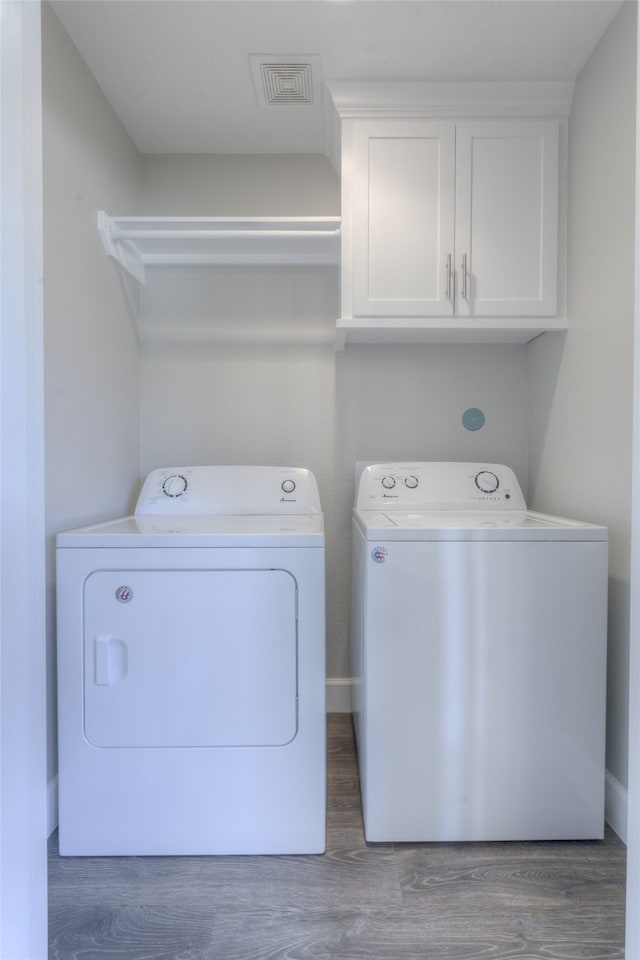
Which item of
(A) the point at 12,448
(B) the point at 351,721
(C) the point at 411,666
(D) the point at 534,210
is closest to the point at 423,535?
(C) the point at 411,666

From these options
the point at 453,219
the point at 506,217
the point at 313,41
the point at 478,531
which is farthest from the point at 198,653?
the point at 313,41

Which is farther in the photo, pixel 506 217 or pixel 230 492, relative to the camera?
pixel 230 492

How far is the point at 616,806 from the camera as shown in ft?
4.42

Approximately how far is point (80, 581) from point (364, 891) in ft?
3.31

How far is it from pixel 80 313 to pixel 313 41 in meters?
1.07

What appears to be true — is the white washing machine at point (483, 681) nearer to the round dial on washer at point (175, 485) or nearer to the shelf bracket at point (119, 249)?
the round dial on washer at point (175, 485)

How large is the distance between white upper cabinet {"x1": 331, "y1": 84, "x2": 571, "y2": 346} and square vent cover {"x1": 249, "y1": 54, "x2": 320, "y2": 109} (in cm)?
11

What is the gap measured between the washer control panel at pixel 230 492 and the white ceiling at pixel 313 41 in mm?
1294

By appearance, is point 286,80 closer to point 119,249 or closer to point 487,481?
point 119,249

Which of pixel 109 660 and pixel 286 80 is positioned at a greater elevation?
pixel 286 80

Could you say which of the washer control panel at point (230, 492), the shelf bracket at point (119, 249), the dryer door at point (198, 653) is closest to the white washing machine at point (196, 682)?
the dryer door at point (198, 653)

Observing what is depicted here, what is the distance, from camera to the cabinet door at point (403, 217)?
1615 mm

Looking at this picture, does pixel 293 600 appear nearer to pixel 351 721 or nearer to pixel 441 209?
pixel 351 721

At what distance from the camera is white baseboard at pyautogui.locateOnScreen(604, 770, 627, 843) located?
4.28 feet
